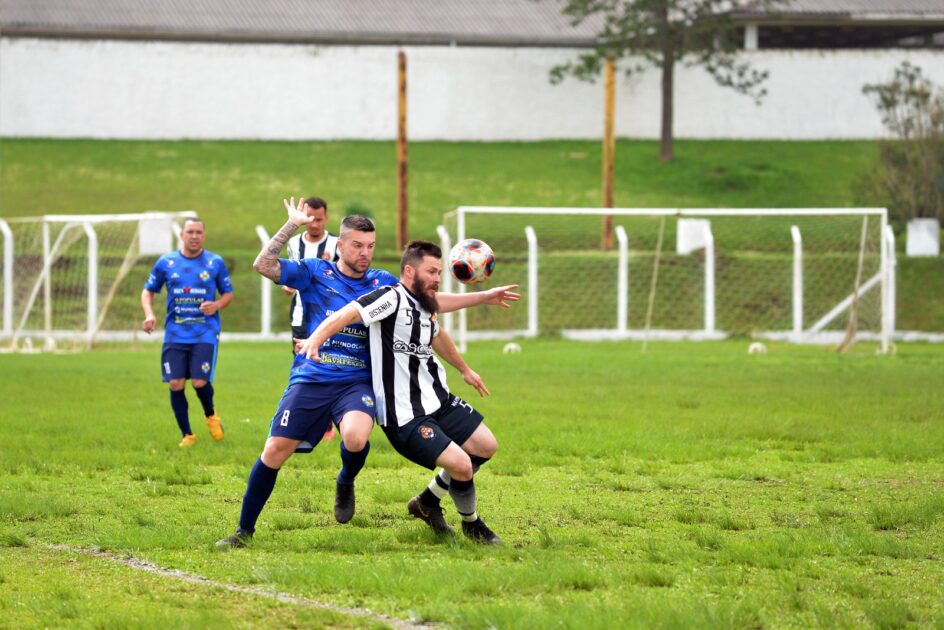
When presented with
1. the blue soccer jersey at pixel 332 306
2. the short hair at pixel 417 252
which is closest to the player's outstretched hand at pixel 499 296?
the short hair at pixel 417 252

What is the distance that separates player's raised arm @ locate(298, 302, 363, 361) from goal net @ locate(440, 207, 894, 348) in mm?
17834

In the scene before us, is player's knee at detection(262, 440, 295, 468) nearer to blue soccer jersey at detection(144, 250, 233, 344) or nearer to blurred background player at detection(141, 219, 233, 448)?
blurred background player at detection(141, 219, 233, 448)

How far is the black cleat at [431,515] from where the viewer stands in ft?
25.0

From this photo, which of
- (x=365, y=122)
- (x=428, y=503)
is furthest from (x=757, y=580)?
(x=365, y=122)

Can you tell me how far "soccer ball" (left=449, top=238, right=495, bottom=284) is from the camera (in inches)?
307

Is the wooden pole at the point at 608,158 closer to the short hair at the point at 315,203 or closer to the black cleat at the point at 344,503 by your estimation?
the short hair at the point at 315,203

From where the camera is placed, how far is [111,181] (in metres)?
41.5

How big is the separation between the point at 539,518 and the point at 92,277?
61.0 feet

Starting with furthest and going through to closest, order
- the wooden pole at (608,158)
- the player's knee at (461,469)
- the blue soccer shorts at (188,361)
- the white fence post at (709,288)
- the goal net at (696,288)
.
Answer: the wooden pole at (608,158), the goal net at (696,288), the white fence post at (709,288), the blue soccer shorts at (188,361), the player's knee at (461,469)

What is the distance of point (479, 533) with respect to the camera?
7.37 metres

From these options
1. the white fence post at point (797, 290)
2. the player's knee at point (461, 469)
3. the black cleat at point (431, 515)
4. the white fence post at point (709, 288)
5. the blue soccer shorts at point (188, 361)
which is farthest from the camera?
the white fence post at point (709, 288)

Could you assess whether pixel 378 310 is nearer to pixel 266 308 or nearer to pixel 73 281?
pixel 266 308

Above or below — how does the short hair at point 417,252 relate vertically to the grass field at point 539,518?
above

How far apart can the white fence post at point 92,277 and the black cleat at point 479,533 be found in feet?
60.0
